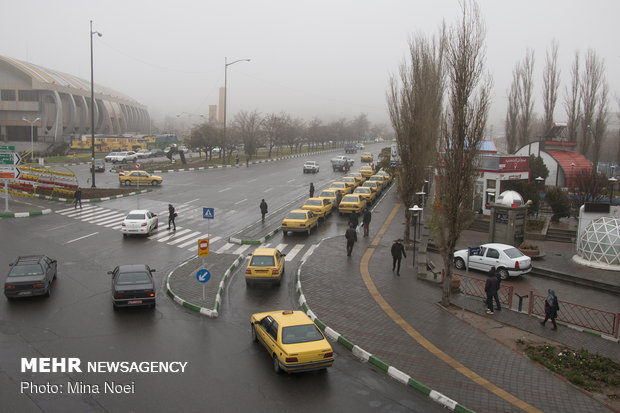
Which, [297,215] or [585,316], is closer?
[585,316]

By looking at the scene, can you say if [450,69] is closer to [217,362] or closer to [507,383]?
[507,383]

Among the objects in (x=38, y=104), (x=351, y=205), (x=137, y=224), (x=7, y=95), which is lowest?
(x=137, y=224)

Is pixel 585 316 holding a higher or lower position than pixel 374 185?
lower

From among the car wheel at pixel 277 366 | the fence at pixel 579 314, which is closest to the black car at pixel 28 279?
the car wheel at pixel 277 366

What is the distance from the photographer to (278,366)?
11047mm

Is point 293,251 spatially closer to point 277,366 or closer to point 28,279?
point 28,279

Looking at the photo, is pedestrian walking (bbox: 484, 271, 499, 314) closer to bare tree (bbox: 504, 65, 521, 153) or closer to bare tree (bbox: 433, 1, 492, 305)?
bare tree (bbox: 433, 1, 492, 305)

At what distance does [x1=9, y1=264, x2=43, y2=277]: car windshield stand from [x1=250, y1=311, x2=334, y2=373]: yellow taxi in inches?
338

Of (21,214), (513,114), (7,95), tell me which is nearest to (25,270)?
(21,214)

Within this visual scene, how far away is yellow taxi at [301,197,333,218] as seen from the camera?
102 feet

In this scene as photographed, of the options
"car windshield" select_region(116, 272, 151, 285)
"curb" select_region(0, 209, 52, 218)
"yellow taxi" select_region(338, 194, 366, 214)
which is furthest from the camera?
"yellow taxi" select_region(338, 194, 366, 214)

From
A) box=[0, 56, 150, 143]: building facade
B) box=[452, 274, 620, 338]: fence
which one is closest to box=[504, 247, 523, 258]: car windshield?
box=[452, 274, 620, 338]: fence

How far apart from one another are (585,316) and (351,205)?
18.5 m

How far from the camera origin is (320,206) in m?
31.8
